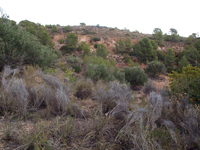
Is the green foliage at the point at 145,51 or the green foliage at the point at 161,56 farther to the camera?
the green foliage at the point at 161,56

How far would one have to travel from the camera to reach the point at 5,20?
25.1 feet

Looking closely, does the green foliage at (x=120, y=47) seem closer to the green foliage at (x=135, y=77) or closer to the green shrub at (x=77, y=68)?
the green shrub at (x=77, y=68)

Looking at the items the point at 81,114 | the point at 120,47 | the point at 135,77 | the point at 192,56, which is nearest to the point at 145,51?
the point at 120,47

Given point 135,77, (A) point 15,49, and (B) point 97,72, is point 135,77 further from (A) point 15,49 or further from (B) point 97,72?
(A) point 15,49

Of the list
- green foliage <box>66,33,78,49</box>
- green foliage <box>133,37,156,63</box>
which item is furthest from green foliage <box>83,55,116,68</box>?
green foliage <box>133,37,156,63</box>

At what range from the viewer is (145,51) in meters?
30.0

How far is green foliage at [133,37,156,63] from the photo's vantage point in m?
29.6

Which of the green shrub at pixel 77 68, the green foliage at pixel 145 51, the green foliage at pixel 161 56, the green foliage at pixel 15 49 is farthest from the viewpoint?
the green foliage at pixel 161 56

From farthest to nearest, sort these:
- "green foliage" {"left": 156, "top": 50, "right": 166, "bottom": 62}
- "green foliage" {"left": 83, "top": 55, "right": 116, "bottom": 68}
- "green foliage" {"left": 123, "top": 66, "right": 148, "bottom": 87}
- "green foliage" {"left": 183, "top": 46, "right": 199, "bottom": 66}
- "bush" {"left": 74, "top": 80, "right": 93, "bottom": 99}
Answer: "green foliage" {"left": 156, "top": 50, "right": 166, "bottom": 62} → "green foliage" {"left": 183, "top": 46, "right": 199, "bottom": 66} → "green foliage" {"left": 83, "top": 55, "right": 116, "bottom": 68} → "green foliage" {"left": 123, "top": 66, "right": 148, "bottom": 87} → "bush" {"left": 74, "top": 80, "right": 93, "bottom": 99}

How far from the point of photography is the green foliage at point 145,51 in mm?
29622

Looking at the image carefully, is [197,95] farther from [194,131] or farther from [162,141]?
[162,141]

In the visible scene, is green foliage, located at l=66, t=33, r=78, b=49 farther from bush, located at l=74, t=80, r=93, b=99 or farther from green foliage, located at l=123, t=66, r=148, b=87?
bush, located at l=74, t=80, r=93, b=99

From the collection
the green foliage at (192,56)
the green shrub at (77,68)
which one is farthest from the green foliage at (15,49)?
the green foliage at (192,56)

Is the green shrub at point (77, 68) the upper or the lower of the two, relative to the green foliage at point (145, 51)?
lower
